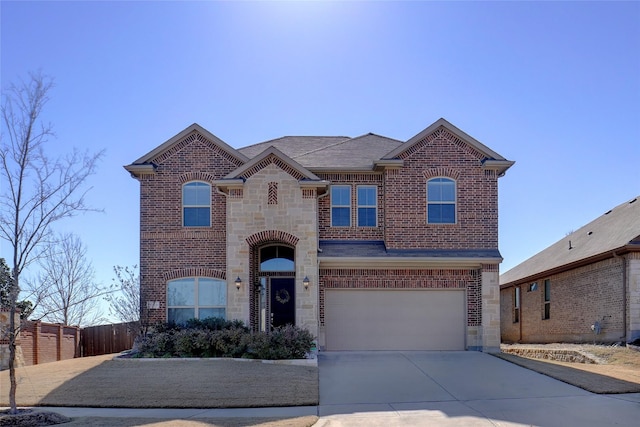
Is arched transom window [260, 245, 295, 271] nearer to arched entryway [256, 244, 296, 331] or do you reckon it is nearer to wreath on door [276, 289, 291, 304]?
arched entryway [256, 244, 296, 331]

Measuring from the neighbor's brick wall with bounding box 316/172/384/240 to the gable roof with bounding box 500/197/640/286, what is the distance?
753cm

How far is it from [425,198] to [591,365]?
6.91 metres

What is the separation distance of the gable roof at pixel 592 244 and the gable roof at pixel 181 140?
12.3m

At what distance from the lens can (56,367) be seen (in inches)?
695

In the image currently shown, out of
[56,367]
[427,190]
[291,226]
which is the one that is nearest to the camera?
[56,367]

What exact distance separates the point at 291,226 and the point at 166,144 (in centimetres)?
505

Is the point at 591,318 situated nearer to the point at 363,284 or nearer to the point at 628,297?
the point at 628,297

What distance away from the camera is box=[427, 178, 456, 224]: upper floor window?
67.7 feet

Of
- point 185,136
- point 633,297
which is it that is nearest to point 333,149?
point 185,136

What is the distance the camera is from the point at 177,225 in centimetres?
2058

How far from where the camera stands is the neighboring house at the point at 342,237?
1962 cm

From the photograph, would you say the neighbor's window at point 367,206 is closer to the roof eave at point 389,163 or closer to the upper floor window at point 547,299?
the roof eave at point 389,163

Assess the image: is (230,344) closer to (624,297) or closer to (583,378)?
(583,378)

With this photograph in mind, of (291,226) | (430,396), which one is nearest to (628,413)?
(430,396)
